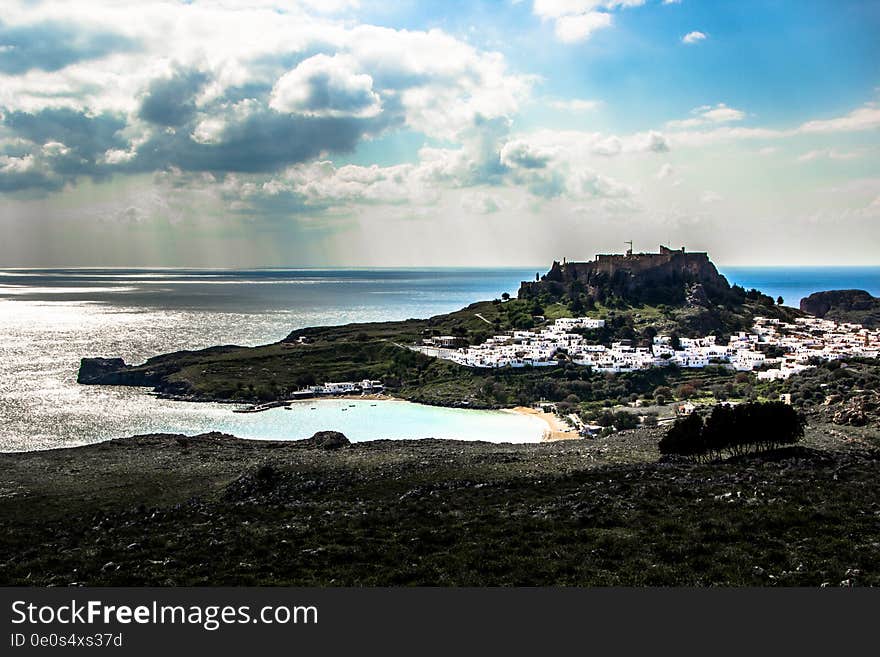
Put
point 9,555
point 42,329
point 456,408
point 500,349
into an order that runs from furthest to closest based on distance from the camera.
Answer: point 42,329, point 500,349, point 456,408, point 9,555

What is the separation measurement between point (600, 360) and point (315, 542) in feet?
194

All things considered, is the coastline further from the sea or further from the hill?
the hill

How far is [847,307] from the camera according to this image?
116438 mm

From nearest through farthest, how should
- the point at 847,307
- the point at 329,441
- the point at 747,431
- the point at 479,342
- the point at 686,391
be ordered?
the point at 747,431, the point at 329,441, the point at 686,391, the point at 479,342, the point at 847,307

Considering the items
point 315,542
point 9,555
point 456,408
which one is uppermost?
point 315,542

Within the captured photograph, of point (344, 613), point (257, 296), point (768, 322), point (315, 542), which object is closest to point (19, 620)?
point (344, 613)

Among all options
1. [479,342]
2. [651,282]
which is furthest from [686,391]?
[651,282]

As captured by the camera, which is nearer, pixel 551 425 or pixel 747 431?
pixel 747 431

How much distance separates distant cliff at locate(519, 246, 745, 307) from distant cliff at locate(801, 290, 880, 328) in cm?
2070

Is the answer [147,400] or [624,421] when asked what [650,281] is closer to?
[624,421]

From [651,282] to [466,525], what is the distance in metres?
95.2

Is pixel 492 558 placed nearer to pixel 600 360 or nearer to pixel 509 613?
pixel 509 613

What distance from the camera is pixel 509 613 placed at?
747 cm

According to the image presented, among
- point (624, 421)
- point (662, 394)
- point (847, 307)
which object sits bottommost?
point (624, 421)
